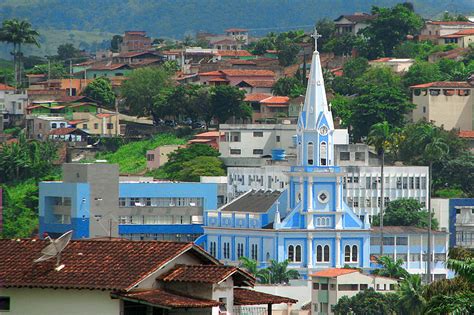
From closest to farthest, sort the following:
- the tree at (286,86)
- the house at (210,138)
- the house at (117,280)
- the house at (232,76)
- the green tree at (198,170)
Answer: the house at (117,280), the green tree at (198,170), the house at (210,138), the tree at (286,86), the house at (232,76)

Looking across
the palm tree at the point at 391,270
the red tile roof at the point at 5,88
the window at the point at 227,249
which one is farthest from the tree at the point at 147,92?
the palm tree at the point at 391,270

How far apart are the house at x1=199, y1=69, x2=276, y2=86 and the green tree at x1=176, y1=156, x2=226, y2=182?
97.6 feet

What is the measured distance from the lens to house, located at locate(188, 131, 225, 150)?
159 metres

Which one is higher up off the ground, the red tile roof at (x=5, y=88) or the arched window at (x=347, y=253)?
the red tile roof at (x=5, y=88)

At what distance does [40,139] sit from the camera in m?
174

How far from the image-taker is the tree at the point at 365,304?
9438 centimetres

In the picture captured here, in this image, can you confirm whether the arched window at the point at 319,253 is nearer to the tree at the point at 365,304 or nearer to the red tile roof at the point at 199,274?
the tree at the point at 365,304

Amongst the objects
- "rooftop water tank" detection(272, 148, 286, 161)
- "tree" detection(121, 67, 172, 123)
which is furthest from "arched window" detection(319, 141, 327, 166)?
"tree" detection(121, 67, 172, 123)

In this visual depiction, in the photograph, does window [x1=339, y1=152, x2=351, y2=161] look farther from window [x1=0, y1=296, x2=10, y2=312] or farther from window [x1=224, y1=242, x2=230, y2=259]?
window [x1=0, y1=296, x2=10, y2=312]

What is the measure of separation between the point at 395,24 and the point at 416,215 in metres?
54.7

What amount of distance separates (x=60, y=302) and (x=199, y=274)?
193cm

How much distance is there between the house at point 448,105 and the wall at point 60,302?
437ft

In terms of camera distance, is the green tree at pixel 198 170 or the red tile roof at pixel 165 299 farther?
the green tree at pixel 198 170

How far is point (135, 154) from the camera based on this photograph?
169 m
